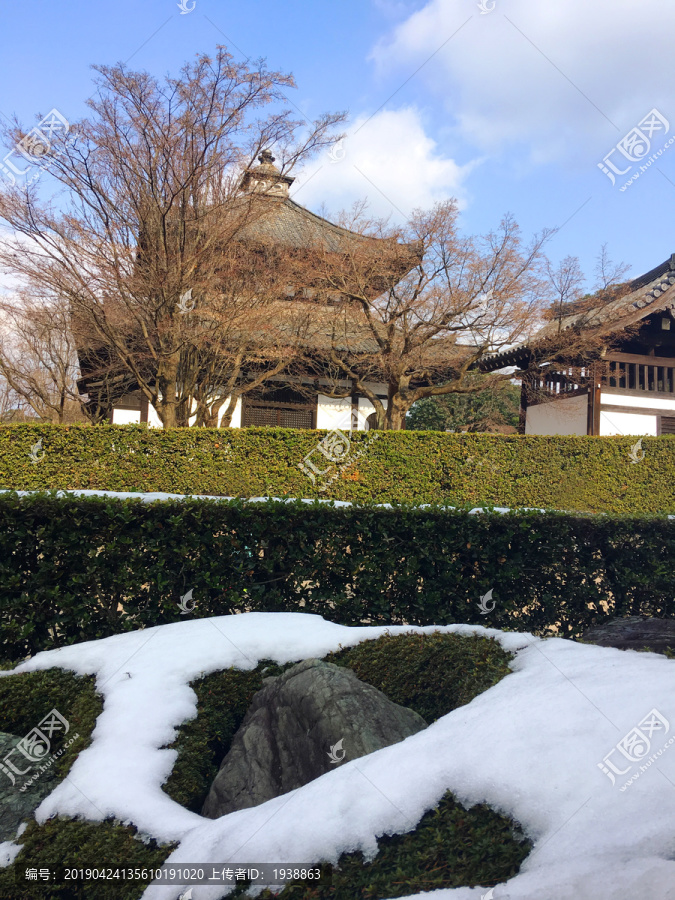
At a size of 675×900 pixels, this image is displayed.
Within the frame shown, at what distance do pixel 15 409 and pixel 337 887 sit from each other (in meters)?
33.1

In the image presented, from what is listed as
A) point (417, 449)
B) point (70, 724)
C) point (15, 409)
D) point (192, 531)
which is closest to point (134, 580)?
point (192, 531)

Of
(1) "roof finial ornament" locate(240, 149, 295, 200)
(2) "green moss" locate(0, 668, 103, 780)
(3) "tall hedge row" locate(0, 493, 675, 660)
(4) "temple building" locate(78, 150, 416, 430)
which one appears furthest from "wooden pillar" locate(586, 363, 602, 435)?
(2) "green moss" locate(0, 668, 103, 780)

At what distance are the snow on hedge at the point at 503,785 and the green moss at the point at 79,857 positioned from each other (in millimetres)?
67

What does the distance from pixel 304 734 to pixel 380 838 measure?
76 cm

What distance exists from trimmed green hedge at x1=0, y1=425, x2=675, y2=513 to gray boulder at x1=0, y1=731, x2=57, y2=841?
8259mm

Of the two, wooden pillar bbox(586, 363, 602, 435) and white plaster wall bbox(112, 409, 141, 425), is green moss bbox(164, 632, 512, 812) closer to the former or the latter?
wooden pillar bbox(586, 363, 602, 435)

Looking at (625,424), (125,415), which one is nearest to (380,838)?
(125,415)

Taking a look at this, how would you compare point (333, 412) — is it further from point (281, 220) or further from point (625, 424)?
point (625, 424)

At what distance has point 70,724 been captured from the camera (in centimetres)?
327

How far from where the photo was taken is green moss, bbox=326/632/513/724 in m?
3.30

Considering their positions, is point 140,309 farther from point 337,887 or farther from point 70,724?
point 337,887

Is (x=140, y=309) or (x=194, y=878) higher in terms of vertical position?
(x=140, y=309)

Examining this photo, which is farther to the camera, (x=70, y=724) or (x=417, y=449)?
(x=417, y=449)

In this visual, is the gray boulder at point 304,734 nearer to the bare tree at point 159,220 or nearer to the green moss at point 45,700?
the green moss at point 45,700
